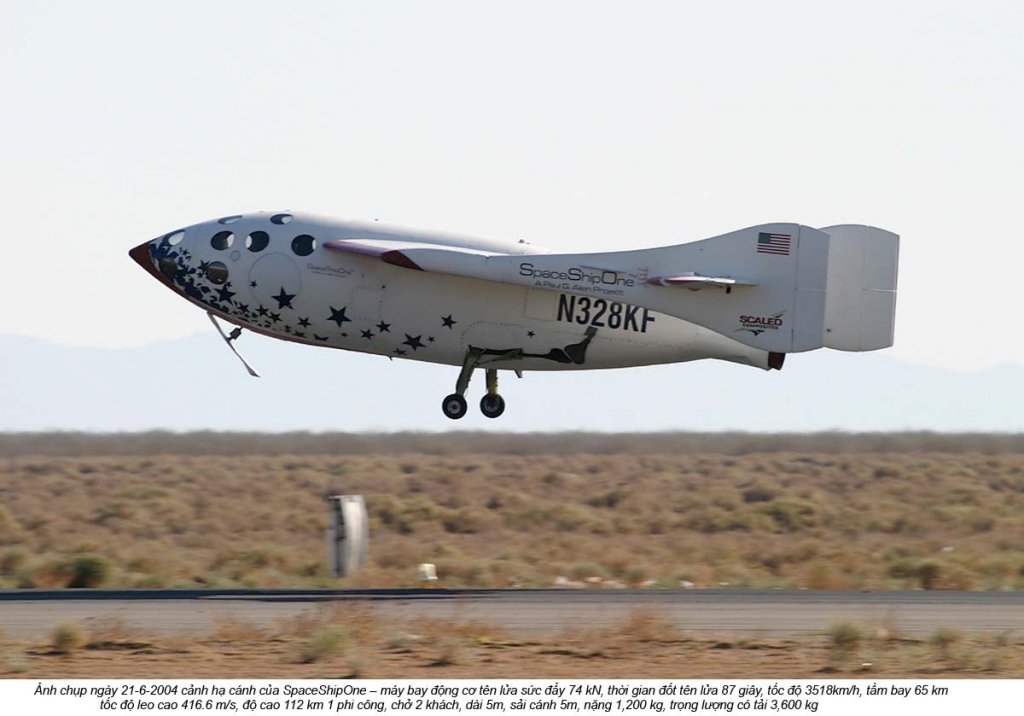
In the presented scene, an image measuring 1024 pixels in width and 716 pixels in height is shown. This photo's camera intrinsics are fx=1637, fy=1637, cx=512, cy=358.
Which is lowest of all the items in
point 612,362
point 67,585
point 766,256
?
point 67,585

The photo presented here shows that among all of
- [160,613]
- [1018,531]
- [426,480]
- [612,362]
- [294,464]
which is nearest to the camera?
[160,613]

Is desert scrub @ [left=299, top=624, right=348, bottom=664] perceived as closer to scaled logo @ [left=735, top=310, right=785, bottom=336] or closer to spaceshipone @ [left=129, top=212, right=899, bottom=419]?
spaceshipone @ [left=129, top=212, right=899, bottom=419]

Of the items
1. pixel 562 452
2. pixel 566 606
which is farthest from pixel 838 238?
pixel 562 452

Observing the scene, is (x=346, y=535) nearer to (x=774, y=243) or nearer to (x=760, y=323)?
(x=760, y=323)

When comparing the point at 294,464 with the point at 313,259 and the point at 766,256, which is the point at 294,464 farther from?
the point at 766,256

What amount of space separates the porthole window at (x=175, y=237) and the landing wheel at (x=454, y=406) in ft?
21.8

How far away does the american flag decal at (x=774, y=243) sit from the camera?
101 ft

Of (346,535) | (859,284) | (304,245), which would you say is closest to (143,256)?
(304,245)

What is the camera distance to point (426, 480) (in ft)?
195

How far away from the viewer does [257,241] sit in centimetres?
3353

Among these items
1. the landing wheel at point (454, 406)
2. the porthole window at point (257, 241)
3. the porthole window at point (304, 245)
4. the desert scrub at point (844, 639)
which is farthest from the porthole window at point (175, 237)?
the desert scrub at point (844, 639)

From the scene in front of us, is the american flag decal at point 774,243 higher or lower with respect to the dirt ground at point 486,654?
higher

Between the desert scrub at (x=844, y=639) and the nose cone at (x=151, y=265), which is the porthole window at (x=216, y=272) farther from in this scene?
the desert scrub at (x=844, y=639)

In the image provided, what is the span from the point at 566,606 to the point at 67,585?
420 inches
